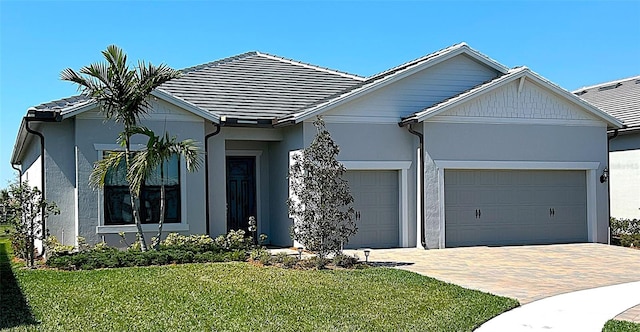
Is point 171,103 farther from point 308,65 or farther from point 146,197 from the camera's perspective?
point 308,65

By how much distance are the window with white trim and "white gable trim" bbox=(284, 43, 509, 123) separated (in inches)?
134

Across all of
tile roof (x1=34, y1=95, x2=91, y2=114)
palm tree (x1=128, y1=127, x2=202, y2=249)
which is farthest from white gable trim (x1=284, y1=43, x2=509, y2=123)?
tile roof (x1=34, y1=95, x2=91, y2=114)

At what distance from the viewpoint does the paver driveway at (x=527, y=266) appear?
38.1ft

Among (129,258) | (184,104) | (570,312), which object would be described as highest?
(184,104)

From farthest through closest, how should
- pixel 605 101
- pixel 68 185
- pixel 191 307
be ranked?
1. pixel 605 101
2. pixel 68 185
3. pixel 191 307

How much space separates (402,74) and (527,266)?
21.1 feet

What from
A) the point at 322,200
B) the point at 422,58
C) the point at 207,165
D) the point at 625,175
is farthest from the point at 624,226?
the point at 207,165

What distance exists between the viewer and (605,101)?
25.2 m

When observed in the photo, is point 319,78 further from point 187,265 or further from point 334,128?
point 187,265

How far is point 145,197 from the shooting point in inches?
648

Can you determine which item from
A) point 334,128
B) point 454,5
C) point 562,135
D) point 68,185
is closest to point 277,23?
point 334,128

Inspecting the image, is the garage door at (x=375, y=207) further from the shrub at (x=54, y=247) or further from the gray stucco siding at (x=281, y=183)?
the shrub at (x=54, y=247)

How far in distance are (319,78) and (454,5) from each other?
651 centimetres

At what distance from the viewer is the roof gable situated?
17.8 m
